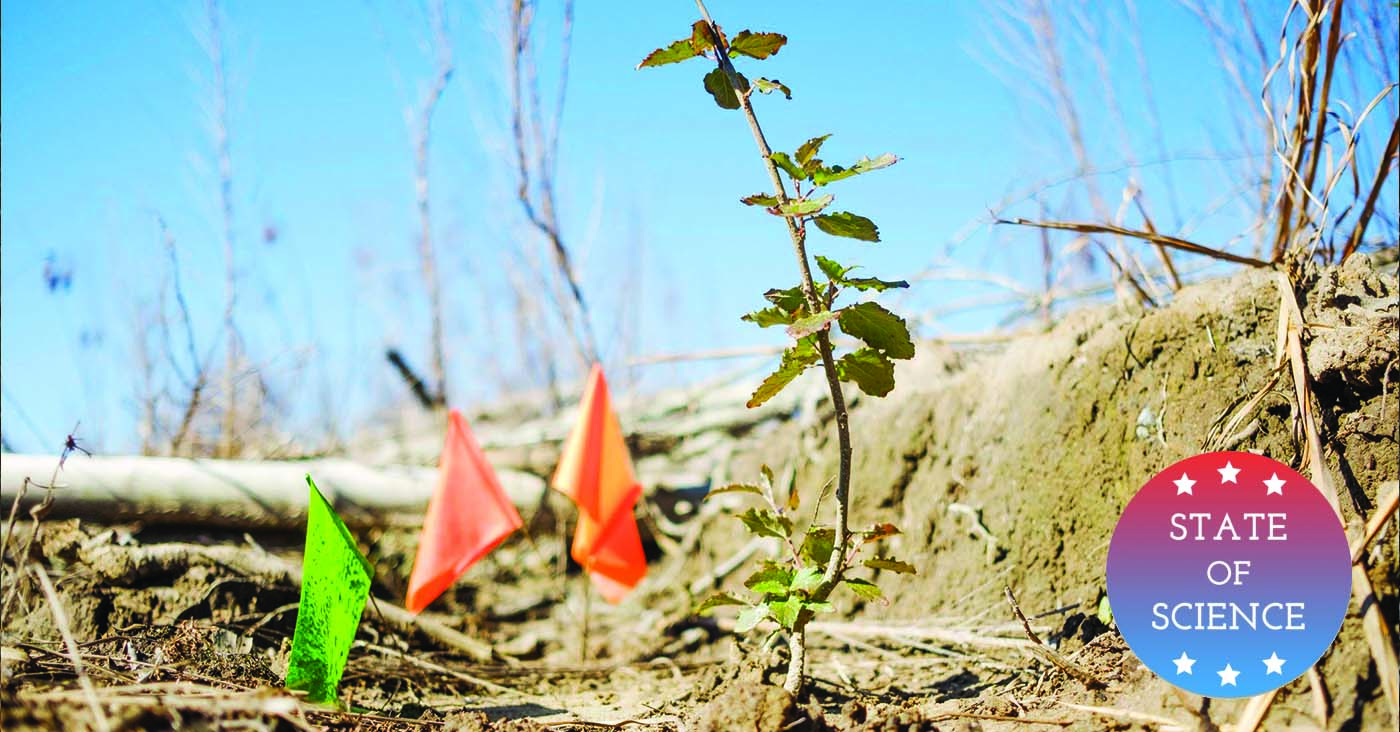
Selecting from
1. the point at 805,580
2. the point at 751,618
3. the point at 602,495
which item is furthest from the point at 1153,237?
the point at 602,495

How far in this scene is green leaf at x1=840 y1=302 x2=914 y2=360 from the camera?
5.43 ft

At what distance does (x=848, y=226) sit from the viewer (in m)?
1.63

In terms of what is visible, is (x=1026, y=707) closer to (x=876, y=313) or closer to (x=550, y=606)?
(x=876, y=313)

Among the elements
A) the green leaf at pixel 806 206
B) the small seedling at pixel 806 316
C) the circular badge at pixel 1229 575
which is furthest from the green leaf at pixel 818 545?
the green leaf at pixel 806 206

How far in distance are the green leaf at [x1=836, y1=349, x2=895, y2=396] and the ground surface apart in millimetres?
623

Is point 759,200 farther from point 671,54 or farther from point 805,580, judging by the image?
point 805,580

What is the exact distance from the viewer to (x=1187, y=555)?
155cm

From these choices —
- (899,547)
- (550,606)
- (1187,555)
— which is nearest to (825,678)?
(899,547)

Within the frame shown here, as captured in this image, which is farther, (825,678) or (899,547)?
(899,547)

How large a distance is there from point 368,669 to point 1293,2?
290 cm

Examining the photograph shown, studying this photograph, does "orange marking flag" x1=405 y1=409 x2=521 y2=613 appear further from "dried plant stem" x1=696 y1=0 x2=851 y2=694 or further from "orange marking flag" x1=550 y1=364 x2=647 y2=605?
"dried plant stem" x1=696 y1=0 x2=851 y2=694

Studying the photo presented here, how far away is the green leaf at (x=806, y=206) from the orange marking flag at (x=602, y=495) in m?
1.97

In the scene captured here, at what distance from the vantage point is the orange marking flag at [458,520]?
2.87 metres

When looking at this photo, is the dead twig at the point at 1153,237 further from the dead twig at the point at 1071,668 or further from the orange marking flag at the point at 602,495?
the orange marking flag at the point at 602,495
